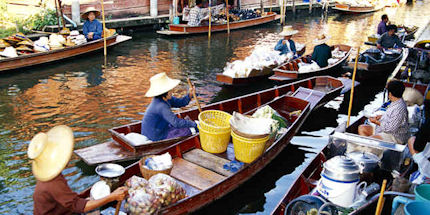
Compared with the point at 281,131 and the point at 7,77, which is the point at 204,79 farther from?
the point at 7,77

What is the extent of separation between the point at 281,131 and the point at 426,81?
5105 millimetres

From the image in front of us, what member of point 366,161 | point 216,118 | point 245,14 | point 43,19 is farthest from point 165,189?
point 245,14

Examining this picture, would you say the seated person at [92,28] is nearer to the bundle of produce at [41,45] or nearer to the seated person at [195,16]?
the bundle of produce at [41,45]

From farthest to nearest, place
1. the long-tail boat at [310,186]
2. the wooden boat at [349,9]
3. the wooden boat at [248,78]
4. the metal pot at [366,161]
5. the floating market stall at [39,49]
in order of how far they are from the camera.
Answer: the wooden boat at [349,9] < the floating market stall at [39,49] < the wooden boat at [248,78] < the metal pot at [366,161] < the long-tail boat at [310,186]

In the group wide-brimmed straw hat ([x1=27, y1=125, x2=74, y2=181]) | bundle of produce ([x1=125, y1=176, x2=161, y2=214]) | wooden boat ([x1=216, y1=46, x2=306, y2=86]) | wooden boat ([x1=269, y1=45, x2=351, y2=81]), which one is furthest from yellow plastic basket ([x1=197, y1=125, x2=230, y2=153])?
wooden boat ([x1=269, y1=45, x2=351, y2=81])

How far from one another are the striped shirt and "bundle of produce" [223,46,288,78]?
5.58m

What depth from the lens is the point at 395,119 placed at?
19.3 feet

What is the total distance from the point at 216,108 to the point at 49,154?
4.76 meters

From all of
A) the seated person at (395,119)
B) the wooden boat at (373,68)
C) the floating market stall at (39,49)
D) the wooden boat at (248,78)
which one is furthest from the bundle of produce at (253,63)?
the floating market stall at (39,49)

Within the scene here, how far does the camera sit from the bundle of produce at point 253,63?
11.2 m

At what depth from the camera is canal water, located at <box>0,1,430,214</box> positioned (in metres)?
6.33

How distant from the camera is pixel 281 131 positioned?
23.9 ft

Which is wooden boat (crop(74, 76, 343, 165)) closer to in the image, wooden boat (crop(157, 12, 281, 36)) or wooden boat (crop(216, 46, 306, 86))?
wooden boat (crop(216, 46, 306, 86))

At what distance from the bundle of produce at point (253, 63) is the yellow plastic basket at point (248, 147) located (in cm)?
515
